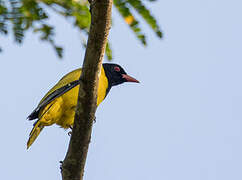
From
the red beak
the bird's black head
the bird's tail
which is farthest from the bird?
the red beak

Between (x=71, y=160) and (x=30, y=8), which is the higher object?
(x=30, y=8)

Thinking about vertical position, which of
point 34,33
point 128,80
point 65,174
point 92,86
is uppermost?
point 128,80

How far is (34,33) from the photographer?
258 cm

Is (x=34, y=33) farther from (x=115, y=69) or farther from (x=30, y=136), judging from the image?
(x=115, y=69)

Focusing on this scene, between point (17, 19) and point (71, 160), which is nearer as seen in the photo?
point (17, 19)

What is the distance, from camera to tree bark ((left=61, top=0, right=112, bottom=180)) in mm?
2184

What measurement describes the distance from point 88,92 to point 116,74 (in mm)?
3143

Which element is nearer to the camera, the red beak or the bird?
the bird

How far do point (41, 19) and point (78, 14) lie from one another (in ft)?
0.83

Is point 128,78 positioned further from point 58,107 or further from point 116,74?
point 58,107

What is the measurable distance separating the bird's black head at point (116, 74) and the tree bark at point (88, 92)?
2719 mm

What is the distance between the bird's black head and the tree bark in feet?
8.92

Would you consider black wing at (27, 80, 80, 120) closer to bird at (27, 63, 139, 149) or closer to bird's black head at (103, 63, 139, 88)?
bird at (27, 63, 139, 149)

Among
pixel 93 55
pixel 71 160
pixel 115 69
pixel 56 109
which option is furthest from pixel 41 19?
pixel 115 69
